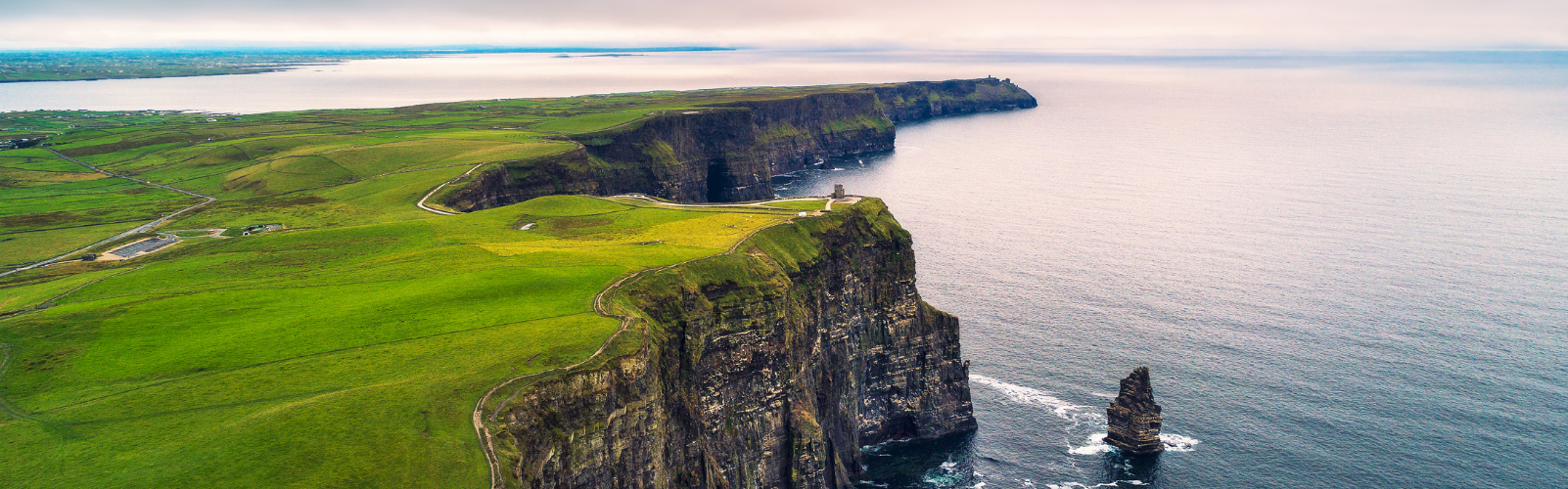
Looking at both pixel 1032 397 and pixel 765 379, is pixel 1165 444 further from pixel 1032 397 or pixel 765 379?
pixel 765 379

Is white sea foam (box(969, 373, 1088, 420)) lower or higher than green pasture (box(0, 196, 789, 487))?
lower

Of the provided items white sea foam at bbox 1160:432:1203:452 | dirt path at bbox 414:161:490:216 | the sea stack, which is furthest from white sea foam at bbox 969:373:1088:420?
dirt path at bbox 414:161:490:216

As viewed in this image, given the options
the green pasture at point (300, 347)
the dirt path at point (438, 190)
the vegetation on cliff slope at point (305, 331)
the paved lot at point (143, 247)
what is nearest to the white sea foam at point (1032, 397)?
the vegetation on cliff slope at point (305, 331)

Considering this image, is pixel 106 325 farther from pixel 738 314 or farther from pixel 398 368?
pixel 738 314

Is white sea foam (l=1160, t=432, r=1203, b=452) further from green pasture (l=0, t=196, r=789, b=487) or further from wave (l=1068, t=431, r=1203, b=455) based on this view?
green pasture (l=0, t=196, r=789, b=487)

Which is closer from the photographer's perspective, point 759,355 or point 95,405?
point 95,405

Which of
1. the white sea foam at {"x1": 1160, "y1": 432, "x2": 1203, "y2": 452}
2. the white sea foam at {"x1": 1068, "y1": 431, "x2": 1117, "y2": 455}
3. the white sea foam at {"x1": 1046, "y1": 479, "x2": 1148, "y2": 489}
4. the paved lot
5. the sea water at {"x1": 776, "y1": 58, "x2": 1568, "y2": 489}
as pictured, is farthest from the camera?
the paved lot

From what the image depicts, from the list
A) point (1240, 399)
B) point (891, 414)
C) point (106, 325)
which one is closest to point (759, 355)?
point (891, 414)
